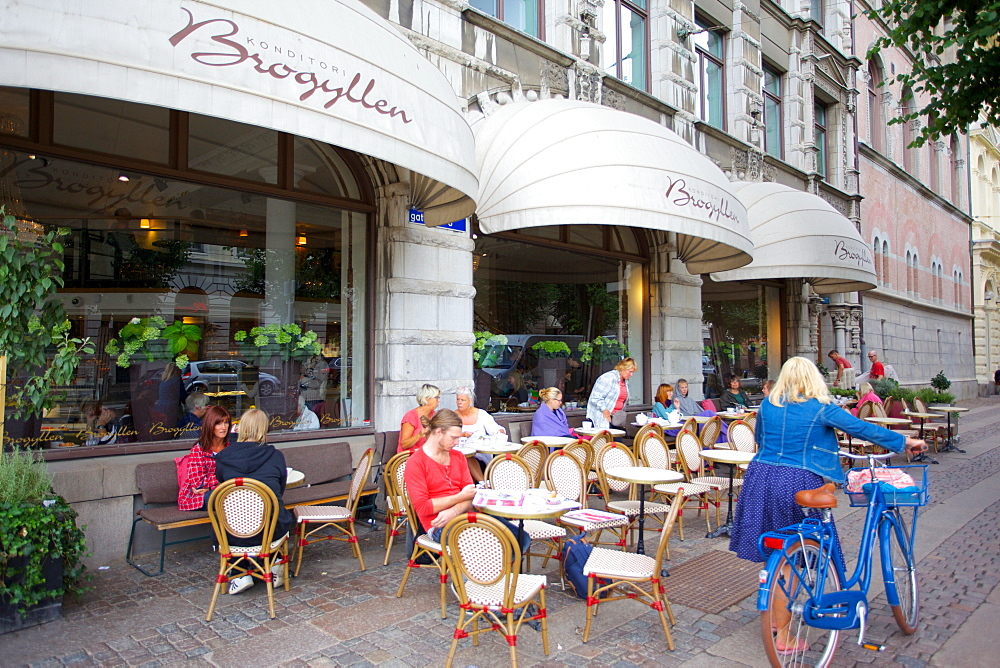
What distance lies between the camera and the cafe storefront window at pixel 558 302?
932 cm

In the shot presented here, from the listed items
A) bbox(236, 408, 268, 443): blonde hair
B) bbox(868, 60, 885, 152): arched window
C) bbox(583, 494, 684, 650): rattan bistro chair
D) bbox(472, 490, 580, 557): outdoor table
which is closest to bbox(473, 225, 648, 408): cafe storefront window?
bbox(236, 408, 268, 443): blonde hair

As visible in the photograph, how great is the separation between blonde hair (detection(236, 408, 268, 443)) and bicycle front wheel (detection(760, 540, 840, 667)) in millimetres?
3602

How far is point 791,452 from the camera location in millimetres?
3828

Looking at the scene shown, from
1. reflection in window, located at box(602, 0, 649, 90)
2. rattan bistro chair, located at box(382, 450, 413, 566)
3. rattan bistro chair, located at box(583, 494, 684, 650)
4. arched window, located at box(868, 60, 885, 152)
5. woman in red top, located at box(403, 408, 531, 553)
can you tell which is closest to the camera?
rattan bistro chair, located at box(583, 494, 684, 650)

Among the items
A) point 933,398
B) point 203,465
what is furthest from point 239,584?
point 933,398

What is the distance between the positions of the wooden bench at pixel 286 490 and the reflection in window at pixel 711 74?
1021 centimetres

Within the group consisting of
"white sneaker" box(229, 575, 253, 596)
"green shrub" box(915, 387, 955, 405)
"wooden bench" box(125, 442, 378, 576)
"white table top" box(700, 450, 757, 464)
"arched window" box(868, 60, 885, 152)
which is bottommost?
"white sneaker" box(229, 575, 253, 596)

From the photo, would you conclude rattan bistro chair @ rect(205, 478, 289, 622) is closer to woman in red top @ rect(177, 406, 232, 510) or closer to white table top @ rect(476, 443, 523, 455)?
woman in red top @ rect(177, 406, 232, 510)

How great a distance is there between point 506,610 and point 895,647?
7.78 ft

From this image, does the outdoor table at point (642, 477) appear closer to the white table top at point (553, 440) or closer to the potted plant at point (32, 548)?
the white table top at point (553, 440)

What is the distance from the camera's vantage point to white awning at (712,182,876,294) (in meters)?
12.2

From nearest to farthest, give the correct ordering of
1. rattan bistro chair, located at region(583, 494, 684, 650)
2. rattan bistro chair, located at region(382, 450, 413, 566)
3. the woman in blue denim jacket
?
1. the woman in blue denim jacket
2. rattan bistro chair, located at region(583, 494, 684, 650)
3. rattan bistro chair, located at region(382, 450, 413, 566)

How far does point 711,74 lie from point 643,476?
11.3 m

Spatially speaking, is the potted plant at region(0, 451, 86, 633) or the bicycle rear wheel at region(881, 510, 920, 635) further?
the potted plant at region(0, 451, 86, 633)
